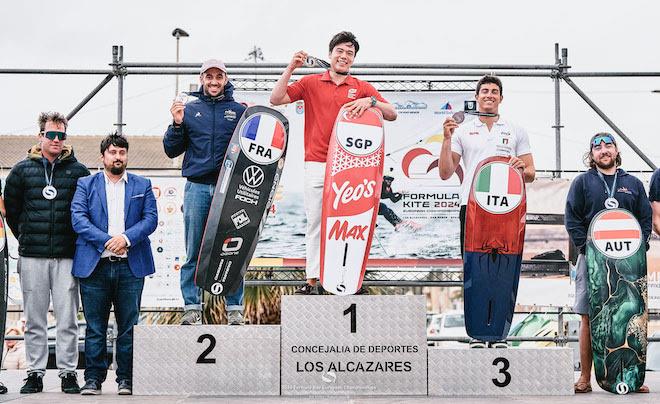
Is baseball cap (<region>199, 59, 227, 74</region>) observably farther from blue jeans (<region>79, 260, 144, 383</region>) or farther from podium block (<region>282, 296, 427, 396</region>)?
podium block (<region>282, 296, 427, 396</region>)

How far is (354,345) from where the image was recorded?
4.84 metres

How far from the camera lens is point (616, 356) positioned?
17.0 feet

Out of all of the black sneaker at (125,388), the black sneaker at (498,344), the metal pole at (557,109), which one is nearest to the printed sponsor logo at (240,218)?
the black sneaker at (125,388)

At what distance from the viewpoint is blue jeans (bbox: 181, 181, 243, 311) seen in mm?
5141

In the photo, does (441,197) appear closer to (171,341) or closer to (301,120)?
(301,120)

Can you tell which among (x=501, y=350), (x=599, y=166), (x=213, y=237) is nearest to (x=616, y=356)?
(x=501, y=350)

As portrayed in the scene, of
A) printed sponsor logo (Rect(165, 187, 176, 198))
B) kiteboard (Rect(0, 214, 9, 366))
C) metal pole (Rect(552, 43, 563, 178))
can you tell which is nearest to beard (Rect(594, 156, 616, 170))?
metal pole (Rect(552, 43, 563, 178))

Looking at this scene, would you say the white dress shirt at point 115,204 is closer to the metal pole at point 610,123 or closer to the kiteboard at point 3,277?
the kiteboard at point 3,277

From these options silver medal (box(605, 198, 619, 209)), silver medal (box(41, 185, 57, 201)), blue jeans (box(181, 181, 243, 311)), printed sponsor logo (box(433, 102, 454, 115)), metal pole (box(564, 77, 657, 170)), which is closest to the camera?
blue jeans (box(181, 181, 243, 311))

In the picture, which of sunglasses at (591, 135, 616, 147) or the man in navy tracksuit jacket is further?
sunglasses at (591, 135, 616, 147)

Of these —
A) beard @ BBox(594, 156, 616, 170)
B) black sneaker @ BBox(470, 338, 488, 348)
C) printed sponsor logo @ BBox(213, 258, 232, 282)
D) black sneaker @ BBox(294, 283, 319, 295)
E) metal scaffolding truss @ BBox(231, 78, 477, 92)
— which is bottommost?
black sneaker @ BBox(470, 338, 488, 348)

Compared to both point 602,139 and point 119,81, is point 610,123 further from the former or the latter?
point 119,81

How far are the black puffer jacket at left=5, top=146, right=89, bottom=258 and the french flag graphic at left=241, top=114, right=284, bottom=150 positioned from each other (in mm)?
1118

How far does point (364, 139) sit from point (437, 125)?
2575 millimetres
